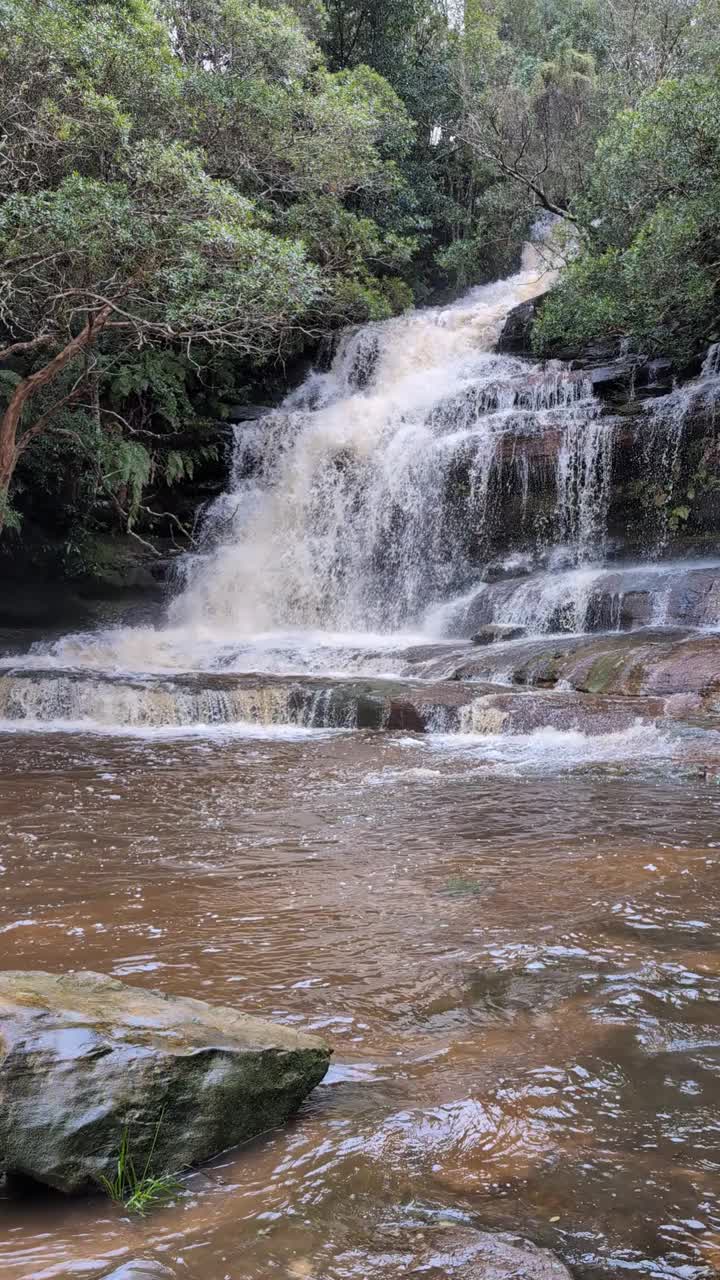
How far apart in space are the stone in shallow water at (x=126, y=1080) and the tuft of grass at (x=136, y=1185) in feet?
0.06

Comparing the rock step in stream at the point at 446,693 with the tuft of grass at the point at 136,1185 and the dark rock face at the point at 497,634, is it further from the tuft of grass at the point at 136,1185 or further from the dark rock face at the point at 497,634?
the tuft of grass at the point at 136,1185

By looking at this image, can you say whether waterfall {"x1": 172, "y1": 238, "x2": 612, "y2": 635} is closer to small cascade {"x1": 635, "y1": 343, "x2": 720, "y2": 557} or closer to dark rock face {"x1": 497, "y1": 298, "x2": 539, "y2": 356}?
dark rock face {"x1": 497, "y1": 298, "x2": 539, "y2": 356}

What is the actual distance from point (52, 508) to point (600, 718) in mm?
13114

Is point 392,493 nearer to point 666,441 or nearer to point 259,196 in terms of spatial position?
point 666,441

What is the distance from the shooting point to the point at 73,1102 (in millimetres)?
2213

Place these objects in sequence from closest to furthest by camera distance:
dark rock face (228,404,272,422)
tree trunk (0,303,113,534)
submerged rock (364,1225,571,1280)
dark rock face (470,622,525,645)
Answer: submerged rock (364,1225,571,1280)
tree trunk (0,303,113,534)
dark rock face (470,622,525,645)
dark rock face (228,404,272,422)

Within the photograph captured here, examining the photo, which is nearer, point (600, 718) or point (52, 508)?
point (600, 718)

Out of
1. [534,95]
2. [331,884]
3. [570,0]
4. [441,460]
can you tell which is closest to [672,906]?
[331,884]

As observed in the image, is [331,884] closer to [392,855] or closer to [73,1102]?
[392,855]

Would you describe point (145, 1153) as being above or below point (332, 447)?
below

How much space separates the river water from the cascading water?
0.13 m

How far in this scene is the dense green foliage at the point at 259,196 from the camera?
39.1ft

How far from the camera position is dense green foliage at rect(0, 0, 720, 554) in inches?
469

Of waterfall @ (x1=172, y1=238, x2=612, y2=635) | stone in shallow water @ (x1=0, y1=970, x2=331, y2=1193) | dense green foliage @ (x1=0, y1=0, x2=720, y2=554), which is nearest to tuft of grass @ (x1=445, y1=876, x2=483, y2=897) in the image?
stone in shallow water @ (x1=0, y1=970, x2=331, y2=1193)
